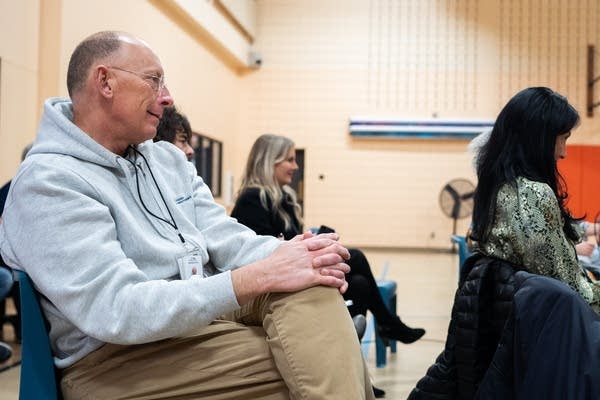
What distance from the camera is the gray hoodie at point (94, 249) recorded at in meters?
1.29

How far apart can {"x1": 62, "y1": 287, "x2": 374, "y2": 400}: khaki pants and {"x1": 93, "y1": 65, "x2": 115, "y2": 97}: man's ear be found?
61cm

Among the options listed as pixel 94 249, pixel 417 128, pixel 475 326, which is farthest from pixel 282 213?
pixel 417 128

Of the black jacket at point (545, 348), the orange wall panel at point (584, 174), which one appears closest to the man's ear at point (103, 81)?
the black jacket at point (545, 348)

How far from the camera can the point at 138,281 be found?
1343 millimetres

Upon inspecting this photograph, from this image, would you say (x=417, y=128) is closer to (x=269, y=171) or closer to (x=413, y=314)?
(x=413, y=314)

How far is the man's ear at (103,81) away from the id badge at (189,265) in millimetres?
442

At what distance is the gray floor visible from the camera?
3.33 metres

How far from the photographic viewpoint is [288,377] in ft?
4.33

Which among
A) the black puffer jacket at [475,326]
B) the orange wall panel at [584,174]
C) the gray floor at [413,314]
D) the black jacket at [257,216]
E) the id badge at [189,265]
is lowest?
the gray floor at [413,314]

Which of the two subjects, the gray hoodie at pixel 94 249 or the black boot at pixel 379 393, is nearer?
the gray hoodie at pixel 94 249

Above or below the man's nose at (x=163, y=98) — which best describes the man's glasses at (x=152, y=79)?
above

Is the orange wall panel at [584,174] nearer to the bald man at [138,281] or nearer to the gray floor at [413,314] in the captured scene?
the gray floor at [413,314]

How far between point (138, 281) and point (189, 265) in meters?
0.25

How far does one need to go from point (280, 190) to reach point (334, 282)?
7.80 ft
